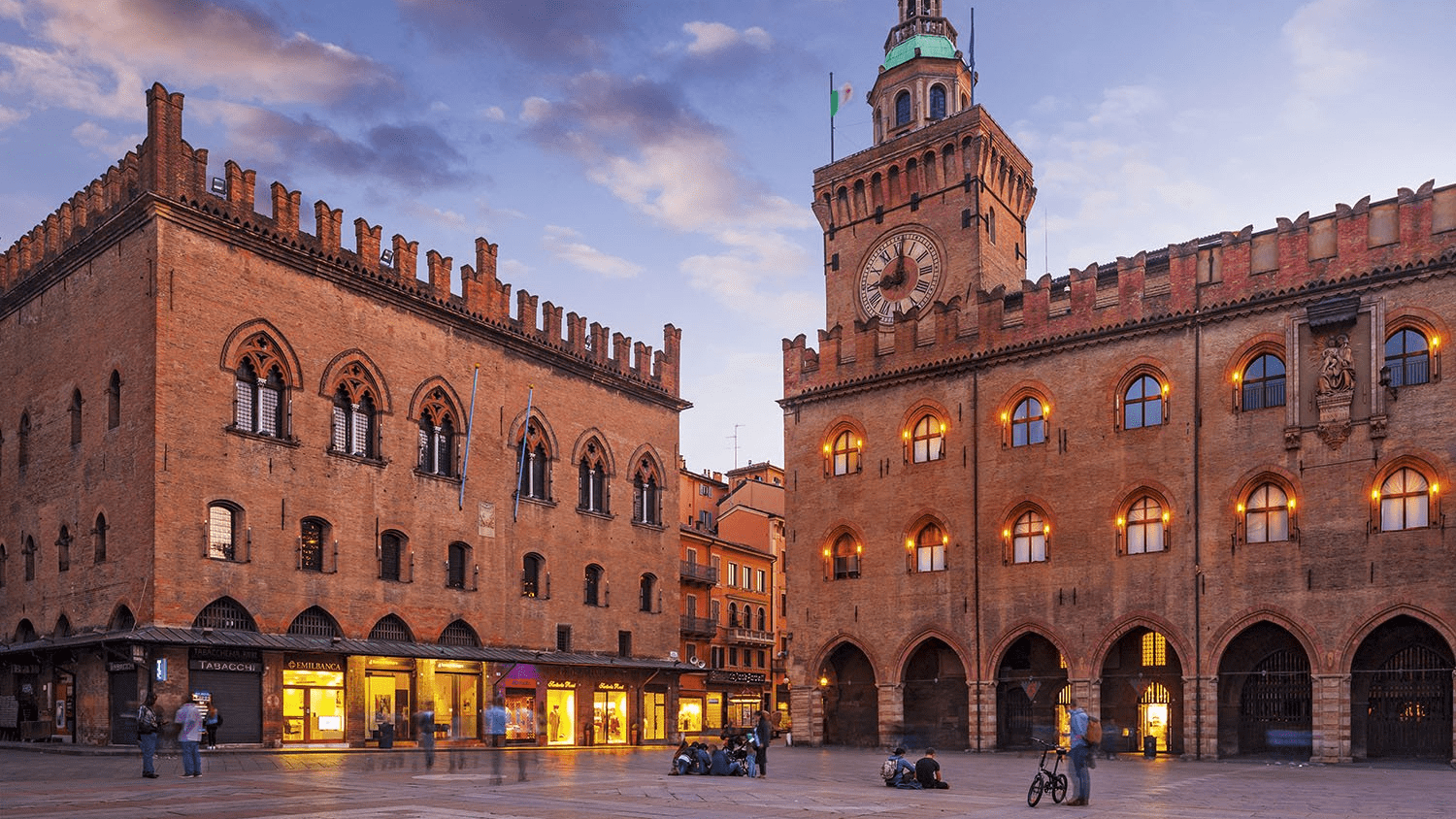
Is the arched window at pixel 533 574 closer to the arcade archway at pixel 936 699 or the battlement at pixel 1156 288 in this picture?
the battlement at pixel 1156 288

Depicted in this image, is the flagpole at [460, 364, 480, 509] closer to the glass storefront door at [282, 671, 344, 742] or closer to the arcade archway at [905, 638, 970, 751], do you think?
the glass storefront door at [282, 671, 344, 742]

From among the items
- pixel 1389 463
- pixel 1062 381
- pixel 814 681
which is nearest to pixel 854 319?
pixel 1062 381

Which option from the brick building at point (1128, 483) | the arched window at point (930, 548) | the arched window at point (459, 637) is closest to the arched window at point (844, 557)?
the brick building at point (1128, 483)

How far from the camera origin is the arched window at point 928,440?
38781 mm

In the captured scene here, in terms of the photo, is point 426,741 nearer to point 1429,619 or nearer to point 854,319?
point 1429,619

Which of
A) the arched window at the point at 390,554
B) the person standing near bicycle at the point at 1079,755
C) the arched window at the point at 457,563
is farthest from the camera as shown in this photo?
the arched window at the point at 457,563

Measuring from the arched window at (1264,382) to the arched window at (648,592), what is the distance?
68.3 feet

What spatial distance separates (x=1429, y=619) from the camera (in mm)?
29109

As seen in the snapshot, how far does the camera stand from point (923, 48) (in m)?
47.7

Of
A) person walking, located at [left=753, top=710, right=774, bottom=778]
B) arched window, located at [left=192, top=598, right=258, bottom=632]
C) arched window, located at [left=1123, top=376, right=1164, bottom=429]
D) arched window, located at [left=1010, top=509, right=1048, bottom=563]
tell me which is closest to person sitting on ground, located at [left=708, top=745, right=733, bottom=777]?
person walking, located at [left=753, top=710, right=774, bottom=778]

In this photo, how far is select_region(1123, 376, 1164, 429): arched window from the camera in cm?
3466

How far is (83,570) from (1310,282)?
31.6 meters

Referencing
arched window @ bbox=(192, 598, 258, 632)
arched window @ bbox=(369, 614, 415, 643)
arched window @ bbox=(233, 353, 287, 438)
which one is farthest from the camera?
arched window @ bbox=(369, 614, 415, 643)

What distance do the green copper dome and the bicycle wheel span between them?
3492cm
